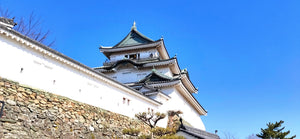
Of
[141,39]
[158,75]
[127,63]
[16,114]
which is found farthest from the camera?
[141,39]

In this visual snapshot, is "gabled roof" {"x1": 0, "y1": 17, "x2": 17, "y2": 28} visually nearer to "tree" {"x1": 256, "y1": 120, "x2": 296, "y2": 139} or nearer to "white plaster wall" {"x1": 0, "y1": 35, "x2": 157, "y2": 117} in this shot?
"white plaster wall" {"x1": 0, "y1": 35, "x2": 157, "y2": 117}

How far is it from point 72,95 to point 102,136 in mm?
2713

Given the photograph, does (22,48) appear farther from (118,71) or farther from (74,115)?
(118,71)

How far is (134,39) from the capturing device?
1118 inches

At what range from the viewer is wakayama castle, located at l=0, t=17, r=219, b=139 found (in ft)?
28.0

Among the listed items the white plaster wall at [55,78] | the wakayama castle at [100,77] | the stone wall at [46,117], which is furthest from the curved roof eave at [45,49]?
the stone wall at [46,117]

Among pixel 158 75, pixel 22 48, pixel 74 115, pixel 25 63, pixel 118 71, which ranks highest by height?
pixel 118 71

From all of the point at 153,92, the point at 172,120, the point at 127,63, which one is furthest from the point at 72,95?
the point at 127,63

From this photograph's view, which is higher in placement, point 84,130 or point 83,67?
point 83,67

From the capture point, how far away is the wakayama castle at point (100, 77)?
28.0 feet

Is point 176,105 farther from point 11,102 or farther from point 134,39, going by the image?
point 11,102

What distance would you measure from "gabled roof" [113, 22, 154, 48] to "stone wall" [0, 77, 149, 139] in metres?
16.3

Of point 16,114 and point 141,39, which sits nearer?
point 16,114

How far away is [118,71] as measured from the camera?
24828 mm
